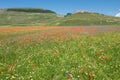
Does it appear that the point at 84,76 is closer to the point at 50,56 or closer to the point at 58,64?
the point at 58,64

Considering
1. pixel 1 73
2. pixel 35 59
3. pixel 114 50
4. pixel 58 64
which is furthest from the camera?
pixel 114 50

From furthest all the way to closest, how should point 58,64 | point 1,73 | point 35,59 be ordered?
1. point 35,59
2. point 58,64
3. point 1,73

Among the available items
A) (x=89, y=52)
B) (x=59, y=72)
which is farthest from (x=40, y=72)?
(x=89, y=52)

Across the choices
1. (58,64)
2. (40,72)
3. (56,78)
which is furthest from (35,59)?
(56,78)

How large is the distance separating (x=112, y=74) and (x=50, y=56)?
4128mm

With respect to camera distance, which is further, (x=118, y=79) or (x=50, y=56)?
(x=50, y=56)

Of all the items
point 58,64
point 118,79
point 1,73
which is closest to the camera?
point 118,79

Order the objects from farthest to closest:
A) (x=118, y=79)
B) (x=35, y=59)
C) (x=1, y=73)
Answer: (x=35, y=59), (x=1, y=73), (x=118, y=79)

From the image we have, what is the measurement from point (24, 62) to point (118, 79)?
473 cm

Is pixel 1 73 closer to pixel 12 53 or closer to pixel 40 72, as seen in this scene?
pixel 40 72

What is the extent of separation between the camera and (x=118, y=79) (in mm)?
10406

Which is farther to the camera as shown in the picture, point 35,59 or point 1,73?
point 35,59

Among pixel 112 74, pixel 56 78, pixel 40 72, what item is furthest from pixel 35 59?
pixel 112 74

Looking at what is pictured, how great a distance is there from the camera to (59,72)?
444 inches
